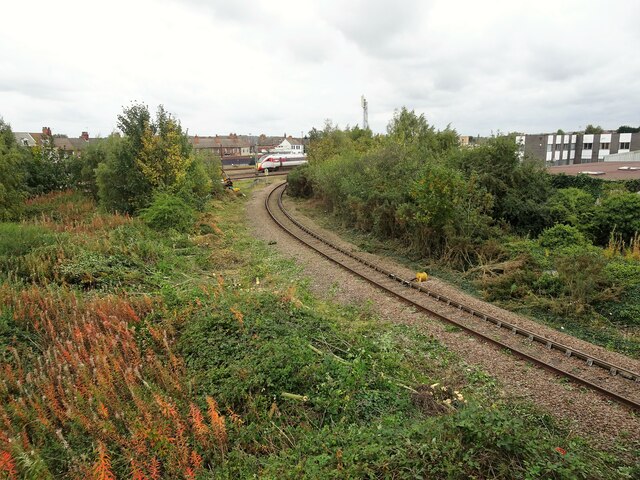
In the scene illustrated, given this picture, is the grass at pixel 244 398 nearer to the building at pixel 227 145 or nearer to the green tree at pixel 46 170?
the green tree at pixel 46 170

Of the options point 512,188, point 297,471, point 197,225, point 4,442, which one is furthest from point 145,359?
point 512,188

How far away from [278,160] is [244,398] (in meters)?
47.3

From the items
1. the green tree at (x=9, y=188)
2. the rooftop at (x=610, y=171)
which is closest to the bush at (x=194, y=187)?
the green tree at (x=9, y=188)

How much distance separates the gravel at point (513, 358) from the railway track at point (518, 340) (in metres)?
0.12

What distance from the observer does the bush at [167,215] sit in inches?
720

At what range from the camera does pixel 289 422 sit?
18.4ft

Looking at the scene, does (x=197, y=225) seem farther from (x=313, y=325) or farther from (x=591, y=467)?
(x=591, y=467)

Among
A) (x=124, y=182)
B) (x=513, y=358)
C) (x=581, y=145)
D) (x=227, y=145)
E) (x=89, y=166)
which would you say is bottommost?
(x=513, y=358)

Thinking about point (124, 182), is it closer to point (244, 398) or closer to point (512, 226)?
point (244, 398)

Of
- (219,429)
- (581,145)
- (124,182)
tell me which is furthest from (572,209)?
(581,145)

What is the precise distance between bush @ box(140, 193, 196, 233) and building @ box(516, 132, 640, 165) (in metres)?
67.9

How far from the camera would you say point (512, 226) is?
1633 centimetres

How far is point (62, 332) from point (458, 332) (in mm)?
8366

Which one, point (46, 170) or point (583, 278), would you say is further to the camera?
point (46, 170)
